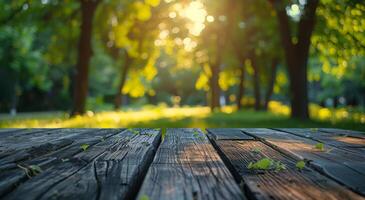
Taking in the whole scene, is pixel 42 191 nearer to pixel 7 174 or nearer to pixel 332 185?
pixel 7 174

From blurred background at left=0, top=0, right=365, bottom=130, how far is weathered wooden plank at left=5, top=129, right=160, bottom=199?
949cm

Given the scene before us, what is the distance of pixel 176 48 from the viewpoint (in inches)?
1247

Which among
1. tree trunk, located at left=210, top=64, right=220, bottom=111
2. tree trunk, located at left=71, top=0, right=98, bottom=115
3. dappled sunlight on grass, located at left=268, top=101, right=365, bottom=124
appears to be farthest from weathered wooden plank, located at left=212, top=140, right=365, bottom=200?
tree trunk, located at left=210, top=64, right=220, bottom=111

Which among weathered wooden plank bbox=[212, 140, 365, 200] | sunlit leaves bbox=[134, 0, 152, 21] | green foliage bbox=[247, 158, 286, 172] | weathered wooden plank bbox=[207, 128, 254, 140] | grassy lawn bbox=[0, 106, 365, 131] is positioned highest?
sunlit leaves bbox=[134, 0, 152, 21]

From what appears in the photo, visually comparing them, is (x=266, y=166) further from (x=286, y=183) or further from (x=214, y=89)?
(x=214, y=89)

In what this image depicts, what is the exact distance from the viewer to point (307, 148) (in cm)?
264

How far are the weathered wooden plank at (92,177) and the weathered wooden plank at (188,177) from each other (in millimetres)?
66

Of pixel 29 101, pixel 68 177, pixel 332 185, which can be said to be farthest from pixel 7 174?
pixel 29 101

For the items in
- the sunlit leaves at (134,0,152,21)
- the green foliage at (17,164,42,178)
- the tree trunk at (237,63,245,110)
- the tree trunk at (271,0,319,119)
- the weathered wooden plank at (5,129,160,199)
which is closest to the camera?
the weathered wooden plank at (5,129,160,199)

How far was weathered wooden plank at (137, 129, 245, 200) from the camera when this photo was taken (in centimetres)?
145

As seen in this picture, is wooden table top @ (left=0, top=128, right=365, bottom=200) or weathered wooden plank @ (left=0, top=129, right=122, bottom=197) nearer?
wooden table top @ (left=0, top=128, right=365, bottom=200)

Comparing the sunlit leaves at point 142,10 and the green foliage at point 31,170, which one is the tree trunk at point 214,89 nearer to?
the sunlit leaves at point 142,10

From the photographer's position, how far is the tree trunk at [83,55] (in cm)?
1841

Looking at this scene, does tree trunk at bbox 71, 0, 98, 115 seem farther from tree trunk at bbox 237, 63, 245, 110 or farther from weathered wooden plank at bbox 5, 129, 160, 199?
tree trunk at bbox 237, 63, 245, 110
